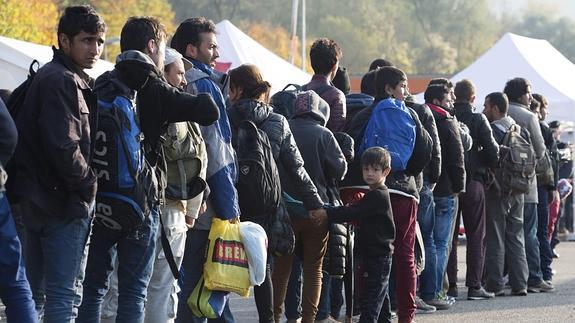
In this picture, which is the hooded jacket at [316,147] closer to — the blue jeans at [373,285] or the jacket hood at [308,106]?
the jacket hood at [308,106]

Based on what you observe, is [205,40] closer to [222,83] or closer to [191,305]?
[222,83]

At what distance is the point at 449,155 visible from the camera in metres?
9.96

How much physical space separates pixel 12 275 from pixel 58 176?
475mm

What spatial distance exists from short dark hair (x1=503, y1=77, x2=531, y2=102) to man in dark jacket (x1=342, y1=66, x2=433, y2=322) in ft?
10.3

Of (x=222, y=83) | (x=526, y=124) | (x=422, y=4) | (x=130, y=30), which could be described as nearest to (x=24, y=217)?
(x=130, y=30)

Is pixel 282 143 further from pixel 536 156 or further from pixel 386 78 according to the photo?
pixel 536 156

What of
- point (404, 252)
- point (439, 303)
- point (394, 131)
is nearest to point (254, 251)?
point (404, 252)

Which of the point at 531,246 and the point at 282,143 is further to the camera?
the point at 531,246

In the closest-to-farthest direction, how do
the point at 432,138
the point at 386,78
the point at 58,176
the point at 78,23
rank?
the point at 58,176, the point at 78,23, the point at 386,78, the point at 432,138

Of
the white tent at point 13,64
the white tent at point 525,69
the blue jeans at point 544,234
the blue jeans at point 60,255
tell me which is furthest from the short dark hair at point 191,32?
the white tent at point 525,69

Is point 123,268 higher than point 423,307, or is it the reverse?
point 123,268

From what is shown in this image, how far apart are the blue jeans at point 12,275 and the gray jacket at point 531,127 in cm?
703

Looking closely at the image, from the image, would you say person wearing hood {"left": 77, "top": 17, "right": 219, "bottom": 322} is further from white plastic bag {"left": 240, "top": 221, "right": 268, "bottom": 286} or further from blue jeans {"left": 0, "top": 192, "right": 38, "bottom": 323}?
white plastic bag {"left": 240, "top": 221, "right": 268, "bottom": 286}

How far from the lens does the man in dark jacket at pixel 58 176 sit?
5422mm
